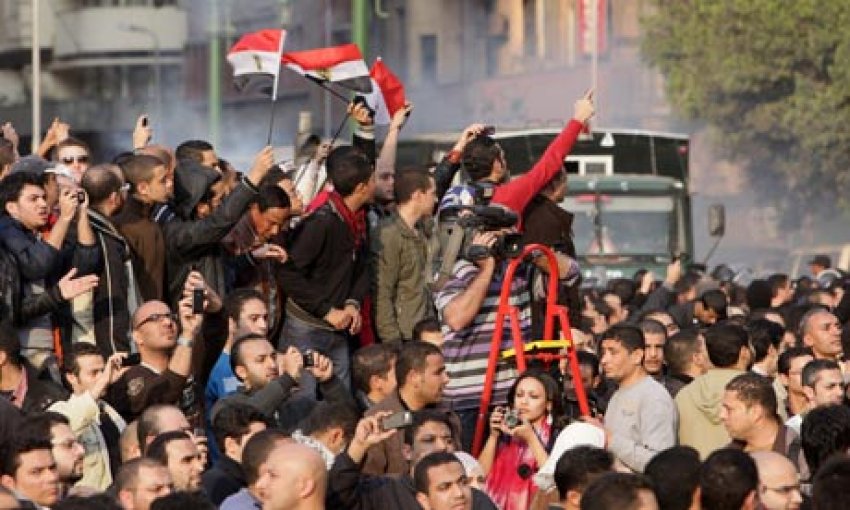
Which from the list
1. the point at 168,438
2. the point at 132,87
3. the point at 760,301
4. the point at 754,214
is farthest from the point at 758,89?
the point at 168,438

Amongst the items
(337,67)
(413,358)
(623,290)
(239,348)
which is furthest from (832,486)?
(623,290)

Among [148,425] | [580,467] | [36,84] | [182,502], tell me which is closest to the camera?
[182,502]

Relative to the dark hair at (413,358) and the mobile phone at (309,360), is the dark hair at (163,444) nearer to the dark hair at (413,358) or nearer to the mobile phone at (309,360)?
the dark hair at (413,358)

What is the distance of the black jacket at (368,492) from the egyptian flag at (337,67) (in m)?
6.14

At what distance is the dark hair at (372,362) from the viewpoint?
50.1ft

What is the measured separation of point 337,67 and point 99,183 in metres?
3.60

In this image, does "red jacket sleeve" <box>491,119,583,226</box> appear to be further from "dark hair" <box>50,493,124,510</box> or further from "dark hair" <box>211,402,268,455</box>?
"dark hair" <box>50,493,124,510</box>

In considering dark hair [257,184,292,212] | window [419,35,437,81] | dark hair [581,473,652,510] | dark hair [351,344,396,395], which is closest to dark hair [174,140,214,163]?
dark hair [257,184,292,212]

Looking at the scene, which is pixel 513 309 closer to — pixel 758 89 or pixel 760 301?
pixel 760 301

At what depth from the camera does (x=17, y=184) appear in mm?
15086

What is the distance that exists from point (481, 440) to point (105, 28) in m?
33.1

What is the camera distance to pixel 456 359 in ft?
50.0

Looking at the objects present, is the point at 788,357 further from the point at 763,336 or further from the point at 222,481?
the point at 222,481

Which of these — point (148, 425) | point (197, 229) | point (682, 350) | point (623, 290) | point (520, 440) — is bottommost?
point (623, 290)
